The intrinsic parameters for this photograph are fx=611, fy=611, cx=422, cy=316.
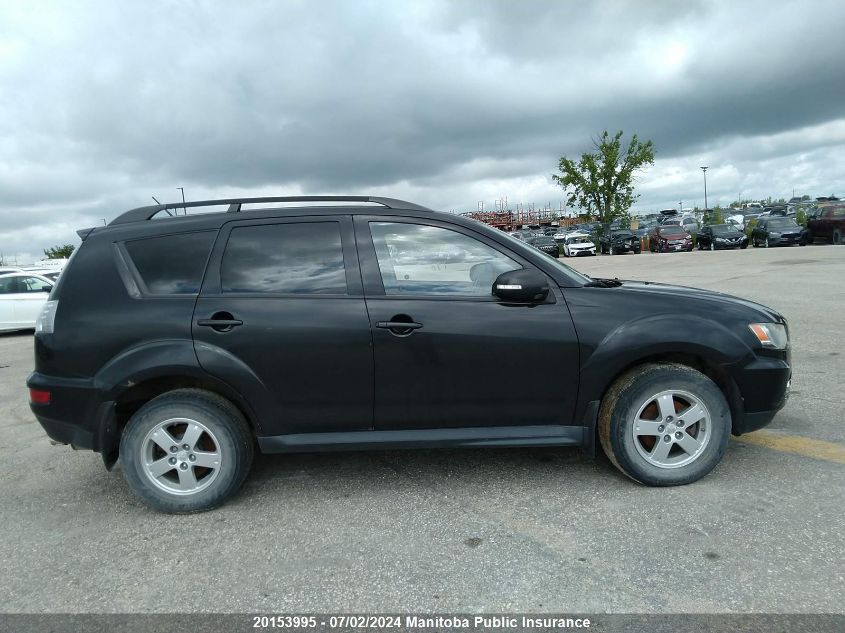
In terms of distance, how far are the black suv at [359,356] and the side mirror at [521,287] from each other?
0.01 metres

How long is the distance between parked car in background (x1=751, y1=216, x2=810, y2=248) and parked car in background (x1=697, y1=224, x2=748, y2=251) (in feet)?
2.86

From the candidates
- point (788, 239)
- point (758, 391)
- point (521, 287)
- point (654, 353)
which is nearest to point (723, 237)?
point (788, 239)

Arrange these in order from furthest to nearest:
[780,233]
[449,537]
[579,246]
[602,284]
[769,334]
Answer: [579,246] < [780,233] < [602,284] < [769,334] < [449,537]

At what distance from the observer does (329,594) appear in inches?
103

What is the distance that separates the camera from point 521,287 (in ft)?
11.1

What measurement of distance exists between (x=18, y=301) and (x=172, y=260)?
38.9ft

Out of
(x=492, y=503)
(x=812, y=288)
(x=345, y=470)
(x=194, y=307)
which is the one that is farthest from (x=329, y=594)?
(x=812, y=288)

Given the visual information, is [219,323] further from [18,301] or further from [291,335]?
[18,301]

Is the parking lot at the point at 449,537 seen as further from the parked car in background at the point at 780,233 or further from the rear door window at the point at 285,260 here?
Answer: the parked car in background at the point at 780,233

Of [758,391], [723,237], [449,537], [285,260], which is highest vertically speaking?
[285,260]

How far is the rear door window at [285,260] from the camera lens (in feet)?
11.5

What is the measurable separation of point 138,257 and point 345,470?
1.83 meters

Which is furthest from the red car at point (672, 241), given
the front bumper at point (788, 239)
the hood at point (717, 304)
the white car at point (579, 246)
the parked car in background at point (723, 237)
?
the hood at point (717, 304)

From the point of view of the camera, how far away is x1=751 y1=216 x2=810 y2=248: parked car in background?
98.4 feet
